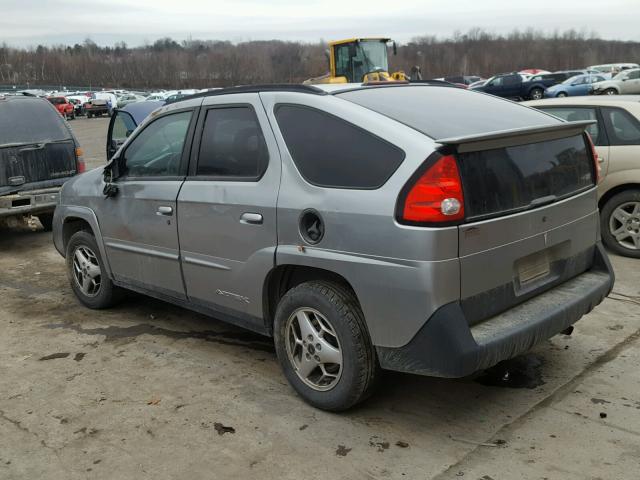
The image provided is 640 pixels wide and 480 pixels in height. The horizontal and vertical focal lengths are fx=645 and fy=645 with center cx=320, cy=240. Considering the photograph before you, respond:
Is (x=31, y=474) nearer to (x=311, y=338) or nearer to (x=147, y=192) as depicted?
(x=311, y=338)

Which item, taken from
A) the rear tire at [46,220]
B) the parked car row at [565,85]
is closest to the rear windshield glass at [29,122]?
the rear tire at [46,220]

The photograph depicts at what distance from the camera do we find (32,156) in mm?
8109

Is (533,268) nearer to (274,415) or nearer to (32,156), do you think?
(274,415)

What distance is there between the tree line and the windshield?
8559 centimetres

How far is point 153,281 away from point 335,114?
2.05 m

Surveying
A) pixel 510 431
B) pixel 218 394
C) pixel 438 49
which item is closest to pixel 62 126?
pixel 218 394

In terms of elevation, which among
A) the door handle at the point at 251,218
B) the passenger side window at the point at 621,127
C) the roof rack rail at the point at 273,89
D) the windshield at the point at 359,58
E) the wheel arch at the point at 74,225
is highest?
the windshield at the point at 359,58

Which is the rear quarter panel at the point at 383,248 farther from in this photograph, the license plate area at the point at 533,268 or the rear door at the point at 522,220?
the license plate area at the point at 533,268

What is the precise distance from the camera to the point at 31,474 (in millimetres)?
→ 3127

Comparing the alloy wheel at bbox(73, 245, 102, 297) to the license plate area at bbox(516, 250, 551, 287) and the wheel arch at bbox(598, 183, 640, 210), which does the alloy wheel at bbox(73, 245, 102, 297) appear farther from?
the wheel arch at bbox(598, 183, 640, 210)

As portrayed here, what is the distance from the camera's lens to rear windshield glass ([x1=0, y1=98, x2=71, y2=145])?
8062mm

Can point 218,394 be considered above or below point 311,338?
below

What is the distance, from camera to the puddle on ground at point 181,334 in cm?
473

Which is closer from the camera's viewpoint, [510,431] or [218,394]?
[510,431]
